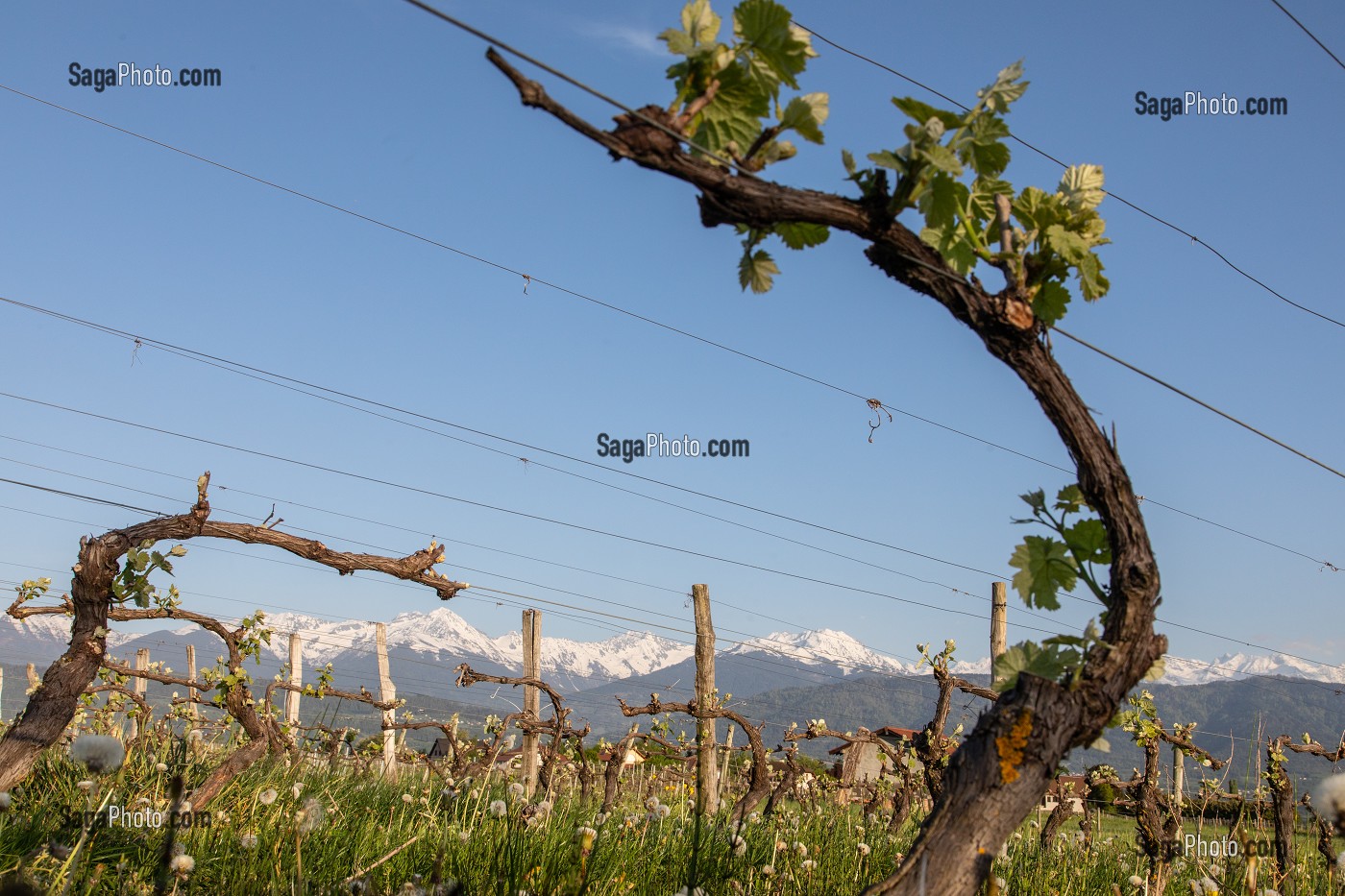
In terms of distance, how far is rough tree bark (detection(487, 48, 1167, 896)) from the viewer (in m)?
2.11

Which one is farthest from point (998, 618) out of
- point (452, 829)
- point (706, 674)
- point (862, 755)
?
point (862, 755)

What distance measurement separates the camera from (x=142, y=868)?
11.9 ft

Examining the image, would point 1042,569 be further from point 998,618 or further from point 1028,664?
point 998,618

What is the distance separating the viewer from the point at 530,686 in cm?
1331

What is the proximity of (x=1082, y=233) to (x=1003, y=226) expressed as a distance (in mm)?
212

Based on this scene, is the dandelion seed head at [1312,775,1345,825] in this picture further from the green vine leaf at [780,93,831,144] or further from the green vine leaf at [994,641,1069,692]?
the green vine leaf at [780,93,831,144]

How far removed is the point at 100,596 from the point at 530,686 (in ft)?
25.1

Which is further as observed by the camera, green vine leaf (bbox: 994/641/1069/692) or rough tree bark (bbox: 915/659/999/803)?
rough tree bark (bbox: 915/659/999/803)

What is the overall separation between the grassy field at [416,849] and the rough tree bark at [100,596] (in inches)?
11.7

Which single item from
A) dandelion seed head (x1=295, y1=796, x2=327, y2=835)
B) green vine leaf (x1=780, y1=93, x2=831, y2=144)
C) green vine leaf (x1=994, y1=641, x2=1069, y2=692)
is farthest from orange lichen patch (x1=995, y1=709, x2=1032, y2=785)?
dandelion seed head (x1=295, y1=796, x2=327, y2=835)

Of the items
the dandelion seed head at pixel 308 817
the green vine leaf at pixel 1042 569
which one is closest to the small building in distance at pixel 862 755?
the dandelion seed head at pixel 308 817

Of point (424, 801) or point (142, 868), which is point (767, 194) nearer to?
point (142, 868)

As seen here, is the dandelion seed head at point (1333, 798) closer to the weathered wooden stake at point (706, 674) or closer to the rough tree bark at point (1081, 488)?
the rough tree bark at point (1081, 488)

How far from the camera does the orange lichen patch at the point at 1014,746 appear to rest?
2.16 metres
